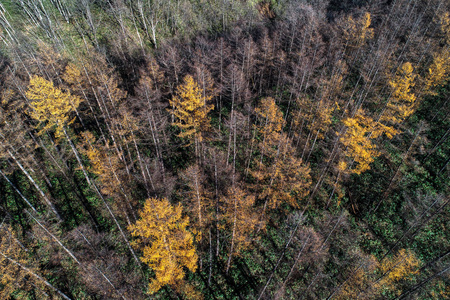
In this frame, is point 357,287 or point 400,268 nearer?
point 400,268

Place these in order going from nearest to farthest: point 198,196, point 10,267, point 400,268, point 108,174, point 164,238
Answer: point 164,238 → point 10,267 → point 198,196 → point 400,268 → point 108,174

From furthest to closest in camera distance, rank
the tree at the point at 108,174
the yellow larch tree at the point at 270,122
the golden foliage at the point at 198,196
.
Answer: the yellow larch tree at the point at 270,122 < the tree at the point at 108,174 < the golden foliage at the point at 198,196

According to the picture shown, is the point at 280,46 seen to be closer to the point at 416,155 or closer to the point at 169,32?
the point at 169,32

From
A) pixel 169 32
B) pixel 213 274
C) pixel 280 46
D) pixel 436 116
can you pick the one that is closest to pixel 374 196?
pixel 436 116

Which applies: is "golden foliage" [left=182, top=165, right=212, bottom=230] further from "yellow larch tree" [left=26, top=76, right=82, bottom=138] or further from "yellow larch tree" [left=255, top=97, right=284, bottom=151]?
"yellow larch tree" [left=26, top=76, right=82, bottom=138]

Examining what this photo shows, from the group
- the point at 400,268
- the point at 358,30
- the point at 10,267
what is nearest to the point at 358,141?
the point at 400,268

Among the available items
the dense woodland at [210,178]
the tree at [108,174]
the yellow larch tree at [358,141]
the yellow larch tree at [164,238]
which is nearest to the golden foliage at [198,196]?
the dense woodland at [210,178]

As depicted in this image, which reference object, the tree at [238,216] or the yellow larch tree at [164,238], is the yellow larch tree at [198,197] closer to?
the yellow larch tree at [164,238]

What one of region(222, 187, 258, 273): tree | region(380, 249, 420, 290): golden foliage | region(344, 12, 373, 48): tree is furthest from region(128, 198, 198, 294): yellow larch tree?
region(344, 12, 373, 48): tree

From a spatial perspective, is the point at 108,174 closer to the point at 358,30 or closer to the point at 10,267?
the point at 10,267
